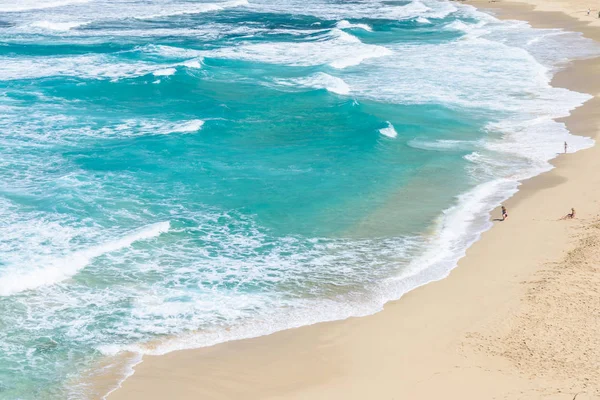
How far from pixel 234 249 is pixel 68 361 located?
23.7 ft

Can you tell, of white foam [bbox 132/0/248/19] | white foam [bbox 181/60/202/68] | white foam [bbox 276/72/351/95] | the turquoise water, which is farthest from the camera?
white foam [bbox 132/0/248/19]

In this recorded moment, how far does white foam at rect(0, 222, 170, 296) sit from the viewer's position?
20.7 meters

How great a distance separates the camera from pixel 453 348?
56.4 feet

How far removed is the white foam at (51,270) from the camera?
2069 cm

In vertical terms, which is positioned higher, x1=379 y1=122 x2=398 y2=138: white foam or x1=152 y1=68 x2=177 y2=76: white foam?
x1=152 y1=68 x2=177 y2=76: white foam

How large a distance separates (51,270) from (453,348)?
11618mm

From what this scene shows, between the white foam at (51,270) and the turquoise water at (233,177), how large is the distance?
67 mm

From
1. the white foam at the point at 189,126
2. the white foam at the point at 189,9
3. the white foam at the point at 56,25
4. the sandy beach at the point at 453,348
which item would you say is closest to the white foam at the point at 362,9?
the white foam at the point at 189,9

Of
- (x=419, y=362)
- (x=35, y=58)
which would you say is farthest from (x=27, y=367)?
(x=35, y=58)

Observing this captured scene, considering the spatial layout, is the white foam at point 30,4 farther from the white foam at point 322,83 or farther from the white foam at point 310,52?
the white foam at point 322,83

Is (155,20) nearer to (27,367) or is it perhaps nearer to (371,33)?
(371,33)

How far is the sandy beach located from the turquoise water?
2.89ft

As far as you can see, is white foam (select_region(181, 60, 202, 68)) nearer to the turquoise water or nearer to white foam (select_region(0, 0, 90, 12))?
the turquoise water

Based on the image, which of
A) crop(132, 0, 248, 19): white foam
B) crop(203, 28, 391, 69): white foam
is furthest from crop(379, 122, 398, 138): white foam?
crop(132, 0, 248, 19): white foam
